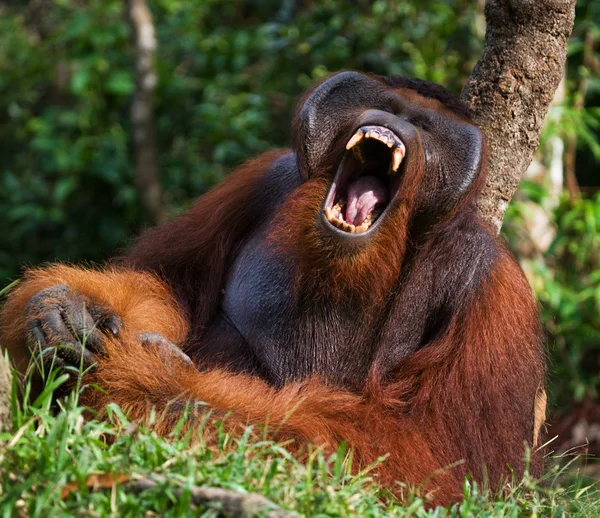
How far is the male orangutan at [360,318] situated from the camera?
129 inches

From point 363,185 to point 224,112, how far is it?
4.77 meters

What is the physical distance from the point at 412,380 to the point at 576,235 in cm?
377

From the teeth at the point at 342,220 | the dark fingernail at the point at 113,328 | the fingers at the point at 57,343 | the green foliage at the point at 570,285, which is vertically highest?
the teeth at the point at 342,220

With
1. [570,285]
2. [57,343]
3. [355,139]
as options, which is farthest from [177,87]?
[57,343]

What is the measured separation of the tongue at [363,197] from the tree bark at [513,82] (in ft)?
2.09

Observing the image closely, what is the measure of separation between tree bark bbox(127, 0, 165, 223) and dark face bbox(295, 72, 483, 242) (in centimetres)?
461

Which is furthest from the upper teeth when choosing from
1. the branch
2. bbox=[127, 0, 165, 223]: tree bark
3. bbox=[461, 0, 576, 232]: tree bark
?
bbox=[127, 0, 165, 223]: tree bark

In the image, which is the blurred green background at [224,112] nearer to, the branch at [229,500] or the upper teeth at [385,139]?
the upper teeth at [385,139]

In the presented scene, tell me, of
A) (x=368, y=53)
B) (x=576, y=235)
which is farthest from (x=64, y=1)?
(x=576, y=235)

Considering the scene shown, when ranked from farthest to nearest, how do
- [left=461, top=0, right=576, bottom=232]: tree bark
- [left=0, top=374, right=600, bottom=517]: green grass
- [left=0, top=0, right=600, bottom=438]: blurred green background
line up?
1. [left=0, top=0, right=600, bottom=438]: blurred green background
2. [left=461, top=0, right=576, bottom=232]: tree bark
3. [left=0, top=374, right=600, bottom=517]: green grass

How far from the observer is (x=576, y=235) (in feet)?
22.4

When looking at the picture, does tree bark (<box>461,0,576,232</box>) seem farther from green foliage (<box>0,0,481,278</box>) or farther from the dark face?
green foliage (<box>0,0,481,278</box>)

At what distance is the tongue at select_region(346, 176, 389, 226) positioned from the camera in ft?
11.9

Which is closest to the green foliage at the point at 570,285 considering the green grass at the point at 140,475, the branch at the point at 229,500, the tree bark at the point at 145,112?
the tree bark at the point at 145,112
